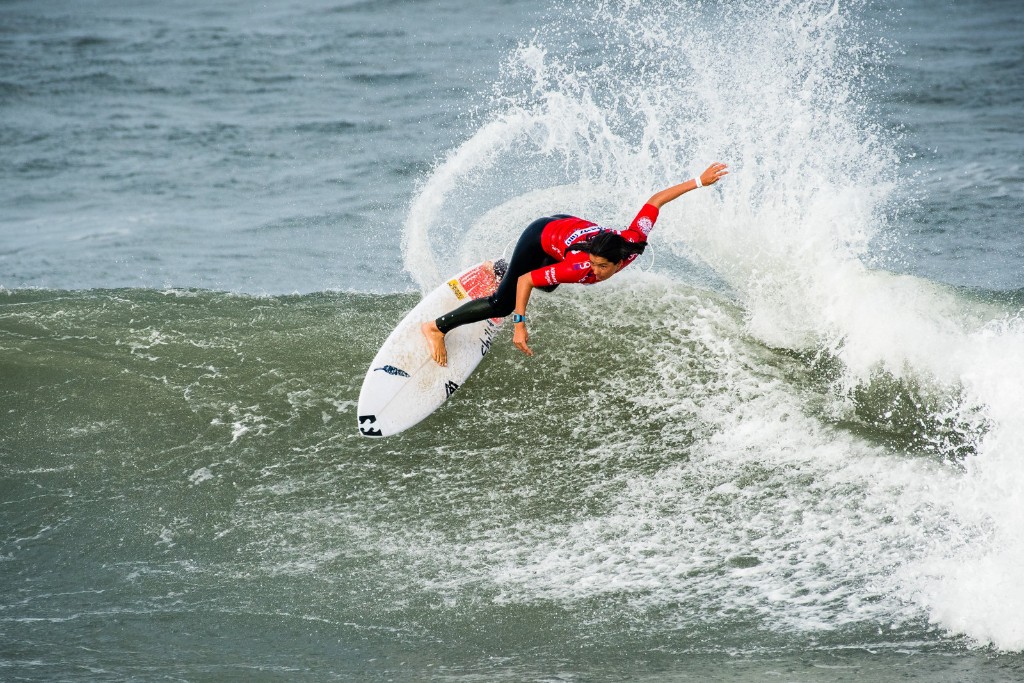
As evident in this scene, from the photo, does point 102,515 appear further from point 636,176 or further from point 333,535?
point 636,176

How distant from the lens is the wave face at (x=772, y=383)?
17.0 feet

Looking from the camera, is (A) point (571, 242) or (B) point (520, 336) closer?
(B) point (520, 336)

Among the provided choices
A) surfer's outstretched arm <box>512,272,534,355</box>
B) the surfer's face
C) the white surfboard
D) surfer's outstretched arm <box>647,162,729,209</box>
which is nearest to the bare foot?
the white surfboard

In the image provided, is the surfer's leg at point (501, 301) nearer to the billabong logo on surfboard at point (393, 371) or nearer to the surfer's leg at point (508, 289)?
the surfer's leg at point (508, 289)

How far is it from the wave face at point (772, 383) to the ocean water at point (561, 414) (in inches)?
1.1

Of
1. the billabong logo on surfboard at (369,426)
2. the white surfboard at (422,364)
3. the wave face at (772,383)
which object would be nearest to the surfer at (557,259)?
the white surfboard at (422,364)

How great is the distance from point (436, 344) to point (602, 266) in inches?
60.9

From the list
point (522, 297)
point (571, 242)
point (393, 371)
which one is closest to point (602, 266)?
point (571, 242)

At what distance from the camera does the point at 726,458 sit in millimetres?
6262

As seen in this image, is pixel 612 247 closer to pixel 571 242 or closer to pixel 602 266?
pixel 602 266

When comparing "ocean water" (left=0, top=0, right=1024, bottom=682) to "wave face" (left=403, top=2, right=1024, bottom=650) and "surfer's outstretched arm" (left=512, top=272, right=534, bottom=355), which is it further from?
"surfer's outstretched arm" (left=512, top=272, right=534, bottom=355)

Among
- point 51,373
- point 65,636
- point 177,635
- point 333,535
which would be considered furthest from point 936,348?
point 51,373

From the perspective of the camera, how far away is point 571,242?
6406mm

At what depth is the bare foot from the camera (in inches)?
270
